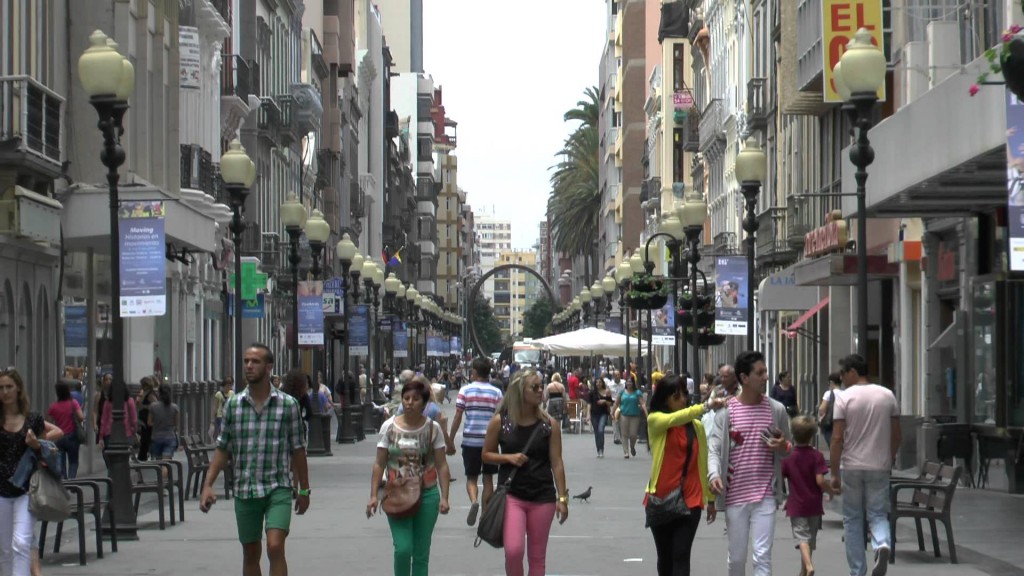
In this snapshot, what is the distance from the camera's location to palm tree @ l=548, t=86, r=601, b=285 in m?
128

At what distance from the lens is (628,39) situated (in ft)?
386

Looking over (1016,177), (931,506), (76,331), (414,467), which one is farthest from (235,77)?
(414,467)

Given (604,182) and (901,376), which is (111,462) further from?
(604,182)

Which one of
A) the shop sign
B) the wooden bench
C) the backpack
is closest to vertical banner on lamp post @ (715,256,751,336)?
the shop sign

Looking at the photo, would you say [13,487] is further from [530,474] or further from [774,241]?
[774,241]

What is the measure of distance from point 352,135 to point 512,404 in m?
87.9

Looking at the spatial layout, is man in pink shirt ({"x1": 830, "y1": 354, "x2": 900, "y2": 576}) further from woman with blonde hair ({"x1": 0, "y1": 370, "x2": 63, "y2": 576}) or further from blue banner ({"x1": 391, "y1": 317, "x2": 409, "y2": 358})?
blue banner ({"x1": 391, "y1": 317, "x2": 409, "y2": 358})

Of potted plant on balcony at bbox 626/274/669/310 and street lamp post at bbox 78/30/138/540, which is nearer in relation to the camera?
street lamp post at bbox 78/30/138/540

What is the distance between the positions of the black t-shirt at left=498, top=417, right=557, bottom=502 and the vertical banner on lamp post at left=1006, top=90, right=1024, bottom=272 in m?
4.13

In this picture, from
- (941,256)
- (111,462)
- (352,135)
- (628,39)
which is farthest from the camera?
(628,39)

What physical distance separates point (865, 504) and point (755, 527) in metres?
2.15

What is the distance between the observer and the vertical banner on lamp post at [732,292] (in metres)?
32.3

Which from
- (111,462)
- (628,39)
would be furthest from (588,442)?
(628,39)

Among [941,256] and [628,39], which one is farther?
[628,39]
